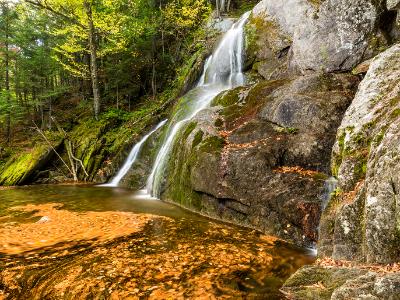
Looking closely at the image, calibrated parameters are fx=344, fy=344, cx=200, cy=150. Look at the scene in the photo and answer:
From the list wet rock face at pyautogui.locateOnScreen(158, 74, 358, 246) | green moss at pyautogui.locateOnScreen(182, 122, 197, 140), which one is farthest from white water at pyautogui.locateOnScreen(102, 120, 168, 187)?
wet rock face at pyautogui.locateOnScreen(158, 74, 358, 246)

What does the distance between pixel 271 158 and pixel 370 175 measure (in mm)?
3159

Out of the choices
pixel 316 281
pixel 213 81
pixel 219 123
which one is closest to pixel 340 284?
pixel 316 281

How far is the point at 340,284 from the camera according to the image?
3799mm

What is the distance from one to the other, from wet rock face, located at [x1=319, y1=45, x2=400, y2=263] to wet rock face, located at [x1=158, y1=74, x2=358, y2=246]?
3.45ft

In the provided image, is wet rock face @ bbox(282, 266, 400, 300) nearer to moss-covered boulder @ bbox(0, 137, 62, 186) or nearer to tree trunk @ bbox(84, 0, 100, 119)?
moss-covered boulder @ bbox(0, 137, 62, 186)

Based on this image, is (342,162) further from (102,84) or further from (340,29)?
(102,84)

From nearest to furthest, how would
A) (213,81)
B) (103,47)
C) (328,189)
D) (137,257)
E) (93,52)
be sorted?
(137,257)
(328,189)
(213,81)
(93,52)
(103,47)

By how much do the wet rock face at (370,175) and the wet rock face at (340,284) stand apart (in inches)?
17.8

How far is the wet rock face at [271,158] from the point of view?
6.73 meters

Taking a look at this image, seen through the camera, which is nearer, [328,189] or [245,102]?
[328,189]

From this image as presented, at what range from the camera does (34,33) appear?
936 inches

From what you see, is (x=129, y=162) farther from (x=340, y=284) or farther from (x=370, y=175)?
(x=340, y=284)

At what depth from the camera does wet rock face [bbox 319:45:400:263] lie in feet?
12.9

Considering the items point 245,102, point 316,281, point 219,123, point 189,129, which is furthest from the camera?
point 189,129
